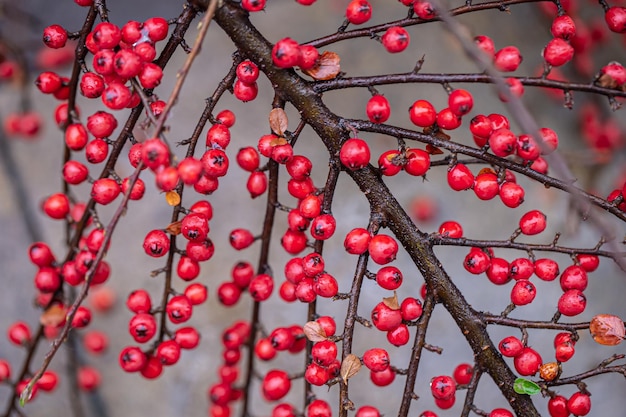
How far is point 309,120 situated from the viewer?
881mm

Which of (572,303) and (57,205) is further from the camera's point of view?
(57,205)

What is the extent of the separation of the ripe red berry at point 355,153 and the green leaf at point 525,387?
345 mm

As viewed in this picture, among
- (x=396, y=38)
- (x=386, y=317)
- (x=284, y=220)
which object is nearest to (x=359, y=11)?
(x=396, y=38)

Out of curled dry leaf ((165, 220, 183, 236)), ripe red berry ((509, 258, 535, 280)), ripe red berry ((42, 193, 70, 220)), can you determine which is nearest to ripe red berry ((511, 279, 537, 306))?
ripe red berry ((509, 258, 535, 280))

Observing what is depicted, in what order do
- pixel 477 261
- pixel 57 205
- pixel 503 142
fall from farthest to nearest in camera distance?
pixel 57 205
pixel 477 261
pixel 503 142

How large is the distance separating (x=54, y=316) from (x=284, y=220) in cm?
86

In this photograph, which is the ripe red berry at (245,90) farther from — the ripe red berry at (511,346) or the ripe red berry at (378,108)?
the ripe red berry at (511,346)

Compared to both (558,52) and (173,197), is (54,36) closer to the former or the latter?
(173,197)

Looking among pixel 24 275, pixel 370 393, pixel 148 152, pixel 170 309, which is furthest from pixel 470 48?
pixel 24 275

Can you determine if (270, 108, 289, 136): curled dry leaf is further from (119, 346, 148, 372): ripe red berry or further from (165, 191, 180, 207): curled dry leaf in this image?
(119, 346, 148, 372): ripe red berry

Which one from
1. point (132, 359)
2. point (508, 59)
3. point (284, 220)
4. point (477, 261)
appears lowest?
point (132, 359)

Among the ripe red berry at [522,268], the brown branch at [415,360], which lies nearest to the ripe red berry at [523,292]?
the ripe red berry at [522,268]

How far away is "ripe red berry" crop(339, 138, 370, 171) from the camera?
0.81 metres

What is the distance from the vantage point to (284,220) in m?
1.83
